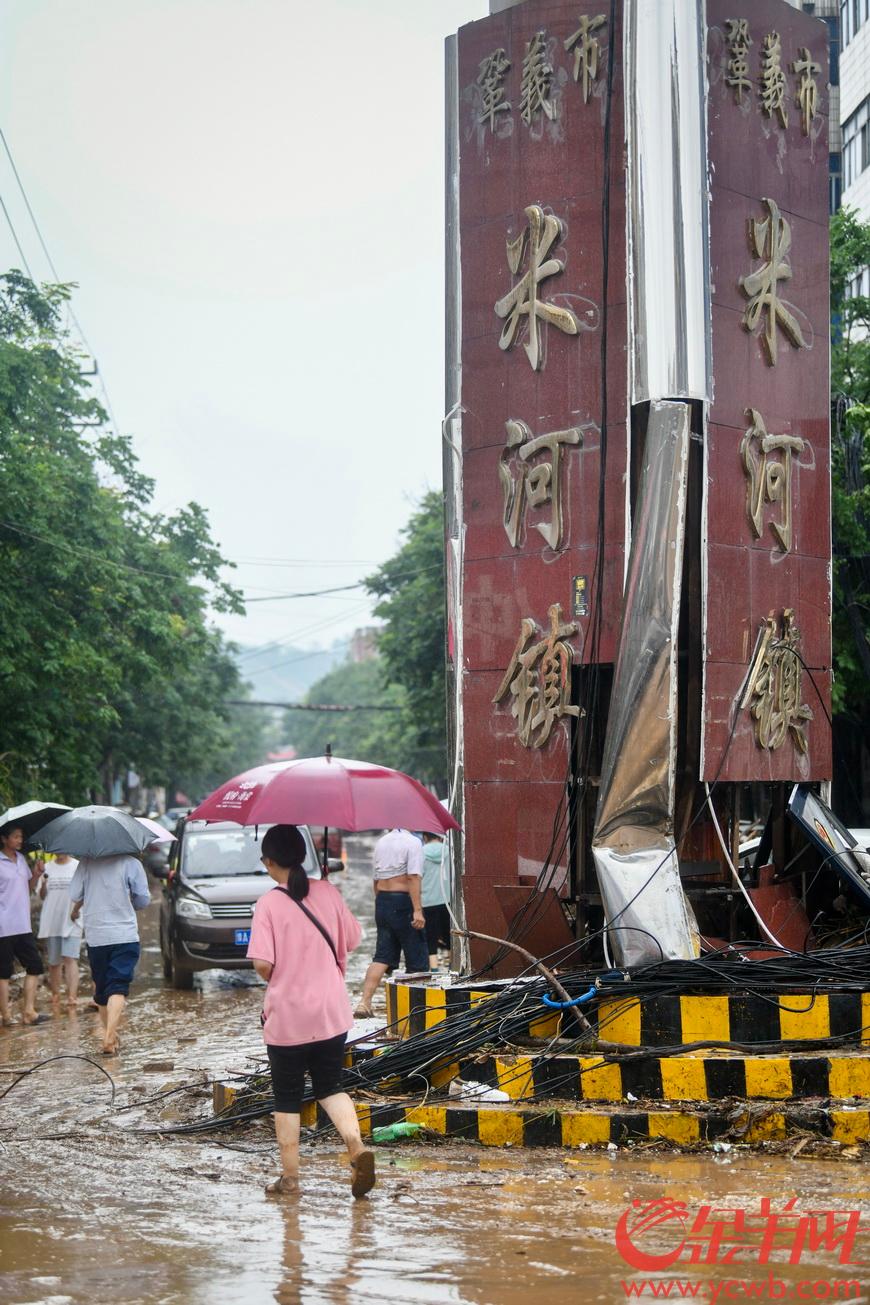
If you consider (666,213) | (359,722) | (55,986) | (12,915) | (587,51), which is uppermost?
(587,51)

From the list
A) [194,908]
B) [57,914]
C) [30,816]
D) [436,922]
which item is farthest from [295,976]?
[194,908]

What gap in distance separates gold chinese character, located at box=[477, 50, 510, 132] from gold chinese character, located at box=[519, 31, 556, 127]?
0.15 m

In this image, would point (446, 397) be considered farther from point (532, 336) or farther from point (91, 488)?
point (91, 488)

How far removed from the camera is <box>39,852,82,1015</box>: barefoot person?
44.8 ft

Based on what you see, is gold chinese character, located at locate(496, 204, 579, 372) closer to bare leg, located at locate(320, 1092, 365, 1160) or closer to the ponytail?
the ponytail

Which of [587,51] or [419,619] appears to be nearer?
[587,51]

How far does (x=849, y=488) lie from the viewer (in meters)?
21.9

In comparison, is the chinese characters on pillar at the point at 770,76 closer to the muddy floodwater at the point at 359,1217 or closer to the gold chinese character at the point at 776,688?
the gold chinese character at the point at 776,688

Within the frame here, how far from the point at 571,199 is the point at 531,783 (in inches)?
156

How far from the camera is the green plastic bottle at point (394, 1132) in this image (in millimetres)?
7512

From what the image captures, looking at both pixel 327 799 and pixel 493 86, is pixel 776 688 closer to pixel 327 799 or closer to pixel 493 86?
pixel 327 799

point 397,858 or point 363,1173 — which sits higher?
point 397,858

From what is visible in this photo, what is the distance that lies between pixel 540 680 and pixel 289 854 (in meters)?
3.42

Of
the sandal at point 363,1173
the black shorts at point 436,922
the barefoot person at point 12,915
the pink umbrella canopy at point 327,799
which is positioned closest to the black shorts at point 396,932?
the black shorts at point 436,922
